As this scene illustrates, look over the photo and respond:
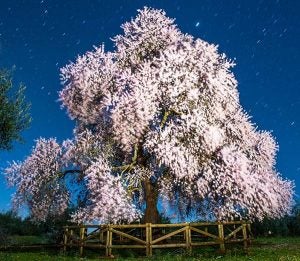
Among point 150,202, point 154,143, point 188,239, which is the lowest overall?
point 188,239

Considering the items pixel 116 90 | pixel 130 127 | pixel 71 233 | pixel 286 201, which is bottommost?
pixel 71 233

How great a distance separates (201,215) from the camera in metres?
32.0

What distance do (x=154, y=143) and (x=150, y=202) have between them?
A: 5.50 m

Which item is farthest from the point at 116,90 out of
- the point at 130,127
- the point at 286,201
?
the point at 286,201

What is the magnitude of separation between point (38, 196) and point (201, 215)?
1233cm

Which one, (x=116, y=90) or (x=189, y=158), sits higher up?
(x=116, y=90)

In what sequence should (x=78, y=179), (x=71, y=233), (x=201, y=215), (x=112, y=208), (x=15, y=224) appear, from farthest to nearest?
(x=15, y=224), (x=78, y=179), (x=201, y=215), (x=71, y=233), (x=112, y=208)

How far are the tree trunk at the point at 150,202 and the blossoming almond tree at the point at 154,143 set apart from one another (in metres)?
0.08

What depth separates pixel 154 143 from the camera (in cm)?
2967

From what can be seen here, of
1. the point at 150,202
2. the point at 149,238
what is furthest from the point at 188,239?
the point at 150,202

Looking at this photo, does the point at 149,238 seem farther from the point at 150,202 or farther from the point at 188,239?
the point at 150,202

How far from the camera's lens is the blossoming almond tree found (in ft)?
96.6

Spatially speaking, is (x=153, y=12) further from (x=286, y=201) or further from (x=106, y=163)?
(x=286, y=201)

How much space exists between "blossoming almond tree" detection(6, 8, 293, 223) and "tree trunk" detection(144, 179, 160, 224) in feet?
0.25
